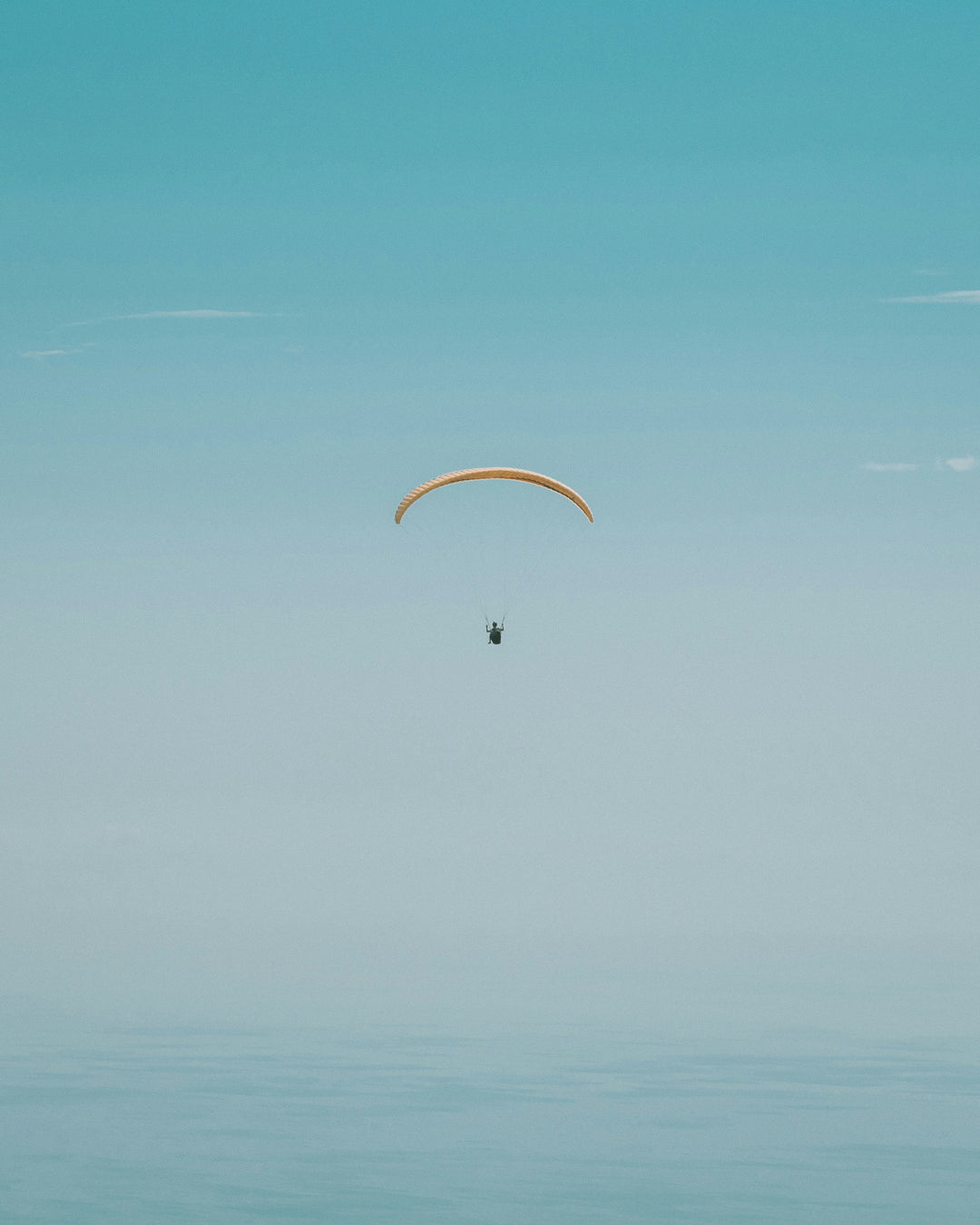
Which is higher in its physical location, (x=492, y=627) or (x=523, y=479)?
(x=523, y=479)

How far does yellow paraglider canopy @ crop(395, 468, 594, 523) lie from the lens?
85625 millimetres

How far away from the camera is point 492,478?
87062 millimetres

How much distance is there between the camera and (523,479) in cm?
8744

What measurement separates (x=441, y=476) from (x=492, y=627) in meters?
9.75

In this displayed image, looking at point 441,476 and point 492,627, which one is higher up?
point 441,476

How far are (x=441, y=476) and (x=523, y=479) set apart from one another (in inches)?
198

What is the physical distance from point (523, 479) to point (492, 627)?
923 centimetres

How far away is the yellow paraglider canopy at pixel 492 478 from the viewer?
8562cm

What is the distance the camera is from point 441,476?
3410 inches

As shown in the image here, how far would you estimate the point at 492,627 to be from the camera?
290 feet
